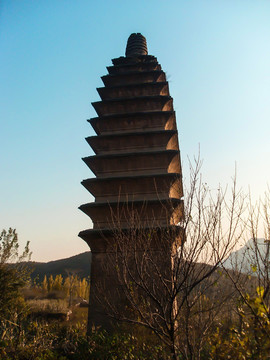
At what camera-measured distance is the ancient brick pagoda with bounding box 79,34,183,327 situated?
8.56 m

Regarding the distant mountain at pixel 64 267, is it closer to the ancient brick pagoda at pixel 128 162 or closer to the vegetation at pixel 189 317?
the ancient brick pagoda at pixel 128 162

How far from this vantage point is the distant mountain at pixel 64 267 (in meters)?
54.3

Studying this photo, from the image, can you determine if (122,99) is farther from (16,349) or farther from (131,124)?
(16,349)

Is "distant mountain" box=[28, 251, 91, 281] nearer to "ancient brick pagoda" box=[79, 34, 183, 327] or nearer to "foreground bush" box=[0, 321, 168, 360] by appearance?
"ancient brick pagoda" box=[79, 34, 183, 327]

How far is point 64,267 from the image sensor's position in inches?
2242

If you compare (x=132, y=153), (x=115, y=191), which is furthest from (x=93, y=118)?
(x=115, y=191)

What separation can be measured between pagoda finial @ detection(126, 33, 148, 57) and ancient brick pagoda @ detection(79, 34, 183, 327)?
2105 millimetres

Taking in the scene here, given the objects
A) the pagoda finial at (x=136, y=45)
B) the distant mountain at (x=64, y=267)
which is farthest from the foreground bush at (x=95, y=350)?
the distant mountain at (x=64, y=267)

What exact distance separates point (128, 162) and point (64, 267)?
173ft

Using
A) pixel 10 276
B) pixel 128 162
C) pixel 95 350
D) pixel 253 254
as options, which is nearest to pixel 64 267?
pixel 10 276

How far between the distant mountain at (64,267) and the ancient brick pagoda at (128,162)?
46.9 metres

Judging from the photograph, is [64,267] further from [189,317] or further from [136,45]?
[189,317]

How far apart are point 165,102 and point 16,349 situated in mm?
10202

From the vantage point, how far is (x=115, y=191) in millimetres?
9773
